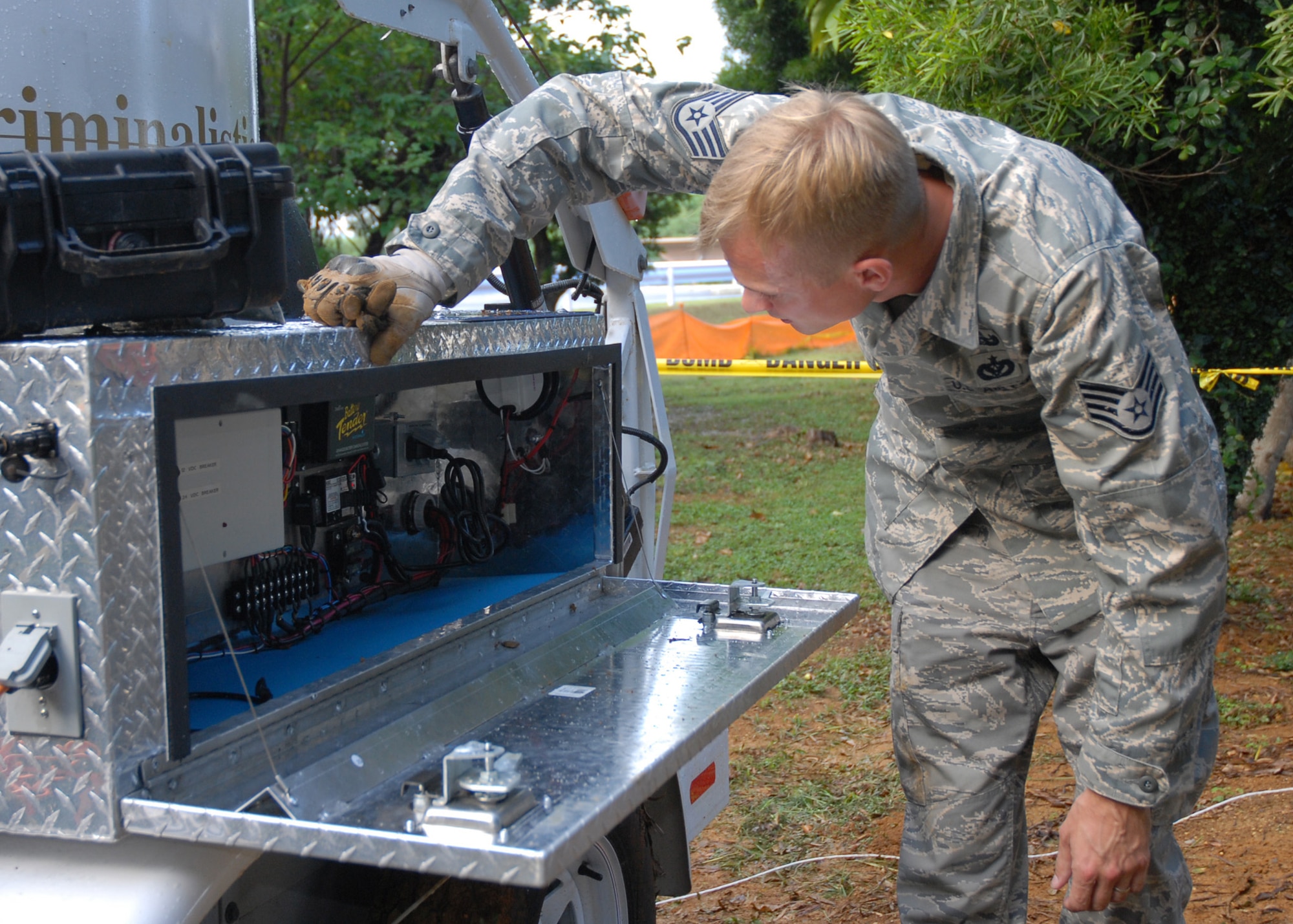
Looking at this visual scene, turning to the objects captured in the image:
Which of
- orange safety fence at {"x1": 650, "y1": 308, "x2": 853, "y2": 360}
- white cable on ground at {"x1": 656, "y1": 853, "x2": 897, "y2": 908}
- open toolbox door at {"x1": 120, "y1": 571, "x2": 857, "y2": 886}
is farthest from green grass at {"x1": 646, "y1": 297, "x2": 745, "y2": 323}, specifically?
open toolbox door at {"x1": 120, "y1": 571, "x2": 857, "y2": 886}

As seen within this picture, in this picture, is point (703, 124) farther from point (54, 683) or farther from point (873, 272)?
point (54, 683)

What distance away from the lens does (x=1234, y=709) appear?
14.6ft

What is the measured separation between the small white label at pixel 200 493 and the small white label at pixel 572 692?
626mm

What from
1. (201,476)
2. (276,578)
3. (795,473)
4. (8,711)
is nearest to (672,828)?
(276,578)

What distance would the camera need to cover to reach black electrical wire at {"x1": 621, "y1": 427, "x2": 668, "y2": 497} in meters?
2.82

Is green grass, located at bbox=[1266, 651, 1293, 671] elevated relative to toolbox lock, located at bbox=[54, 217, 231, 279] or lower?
lower

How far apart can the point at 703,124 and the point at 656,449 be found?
111 centimetres

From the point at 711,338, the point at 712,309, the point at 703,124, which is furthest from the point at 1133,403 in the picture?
the point at 712,309

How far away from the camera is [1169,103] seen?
4129 mm

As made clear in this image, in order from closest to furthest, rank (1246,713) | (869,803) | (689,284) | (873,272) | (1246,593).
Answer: (873,272) → (869,803) → (1246,713) → (1246,593) → (689,284)

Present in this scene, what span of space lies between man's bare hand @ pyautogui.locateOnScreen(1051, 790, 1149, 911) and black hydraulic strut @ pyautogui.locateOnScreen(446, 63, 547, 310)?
180 cm

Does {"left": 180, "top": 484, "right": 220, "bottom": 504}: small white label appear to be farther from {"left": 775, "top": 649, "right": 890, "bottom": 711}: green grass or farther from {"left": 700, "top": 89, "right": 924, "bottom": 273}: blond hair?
{"left": 775, "top": 649, "right": 890, "bottom": 711}: green grass

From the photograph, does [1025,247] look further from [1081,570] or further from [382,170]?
[382,170]

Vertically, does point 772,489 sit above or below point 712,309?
below
